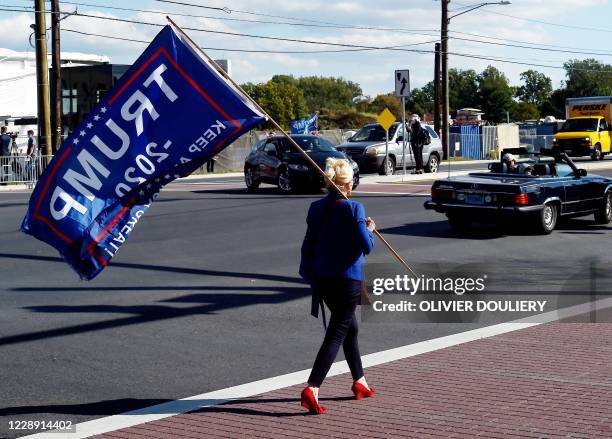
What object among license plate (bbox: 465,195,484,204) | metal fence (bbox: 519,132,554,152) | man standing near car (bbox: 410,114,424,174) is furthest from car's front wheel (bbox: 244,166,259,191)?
metal fence (bbox: 519,132,554,152)

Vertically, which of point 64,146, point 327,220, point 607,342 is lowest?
point 607,342

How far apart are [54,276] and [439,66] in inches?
1538

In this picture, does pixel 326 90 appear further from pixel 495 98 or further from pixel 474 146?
pixel 474 146

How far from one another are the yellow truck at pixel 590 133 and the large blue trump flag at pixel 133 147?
41.7 metres

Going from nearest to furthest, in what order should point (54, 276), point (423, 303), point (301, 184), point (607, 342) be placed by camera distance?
point (607, 342), point (423, 303), point (54, 276), point (301, 184)

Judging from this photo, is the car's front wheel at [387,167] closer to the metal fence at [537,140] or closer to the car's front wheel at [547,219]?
the car's front wheel at [547,219]

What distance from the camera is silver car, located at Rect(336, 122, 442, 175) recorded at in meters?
32.9

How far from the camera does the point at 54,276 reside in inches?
526

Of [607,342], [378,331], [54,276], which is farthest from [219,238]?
[607,342]

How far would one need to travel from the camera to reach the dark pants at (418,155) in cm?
3291

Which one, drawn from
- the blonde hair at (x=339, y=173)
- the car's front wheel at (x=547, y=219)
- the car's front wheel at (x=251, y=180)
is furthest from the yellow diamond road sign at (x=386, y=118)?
the blonde hair at (x=339, y=173)

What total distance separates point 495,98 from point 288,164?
109 metres

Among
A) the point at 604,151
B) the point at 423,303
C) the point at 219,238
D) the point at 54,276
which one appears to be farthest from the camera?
the point at 604,151

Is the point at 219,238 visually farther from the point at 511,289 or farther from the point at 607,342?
the point at 607,342
